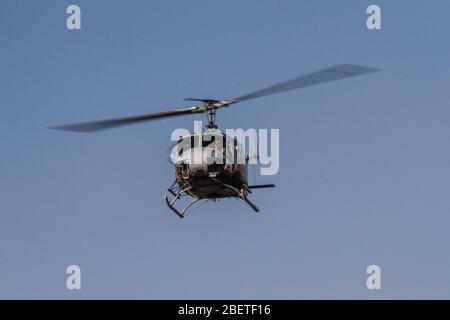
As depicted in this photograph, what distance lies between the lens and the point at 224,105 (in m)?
43.1

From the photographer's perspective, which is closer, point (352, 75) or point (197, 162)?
point (352, 75)

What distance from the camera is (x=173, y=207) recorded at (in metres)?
43.3
